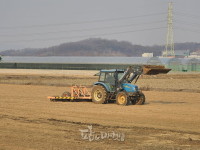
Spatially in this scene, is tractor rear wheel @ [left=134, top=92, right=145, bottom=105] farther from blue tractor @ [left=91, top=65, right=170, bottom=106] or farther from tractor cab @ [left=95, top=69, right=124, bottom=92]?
tractor cab @ [left=95, top=69, right=124, bottom=92]

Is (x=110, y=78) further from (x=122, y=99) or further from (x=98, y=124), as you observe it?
(x=98, y=124)

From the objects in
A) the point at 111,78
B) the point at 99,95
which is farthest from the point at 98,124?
the point at 99,95

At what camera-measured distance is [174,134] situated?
1450cm

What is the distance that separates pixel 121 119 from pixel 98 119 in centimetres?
94

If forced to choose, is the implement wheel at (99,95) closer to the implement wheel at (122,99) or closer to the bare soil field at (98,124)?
the bare soil field at (98,124)

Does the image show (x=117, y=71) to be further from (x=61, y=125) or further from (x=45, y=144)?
(x=45, y=144)

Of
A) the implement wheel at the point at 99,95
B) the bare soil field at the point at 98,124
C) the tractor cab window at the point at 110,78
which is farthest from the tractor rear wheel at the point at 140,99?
the implement wheel at the point at 99,95

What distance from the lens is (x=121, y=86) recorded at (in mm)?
22969

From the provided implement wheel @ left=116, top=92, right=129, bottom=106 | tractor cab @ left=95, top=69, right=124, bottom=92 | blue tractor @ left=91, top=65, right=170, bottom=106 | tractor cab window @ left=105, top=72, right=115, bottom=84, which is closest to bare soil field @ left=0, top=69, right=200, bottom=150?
implement wheel @ left=116, top=92, right=129, bottom=106

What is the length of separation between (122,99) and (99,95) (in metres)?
1.43

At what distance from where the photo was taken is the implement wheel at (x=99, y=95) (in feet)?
76.2

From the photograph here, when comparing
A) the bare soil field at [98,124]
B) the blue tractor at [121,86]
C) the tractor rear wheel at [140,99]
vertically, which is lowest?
the bare soil field at [98,124]

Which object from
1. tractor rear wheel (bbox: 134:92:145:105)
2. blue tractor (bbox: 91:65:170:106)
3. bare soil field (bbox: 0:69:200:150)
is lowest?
bare soil field (bbox: 0:69:200:150)

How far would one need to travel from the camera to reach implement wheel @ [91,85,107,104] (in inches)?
914
